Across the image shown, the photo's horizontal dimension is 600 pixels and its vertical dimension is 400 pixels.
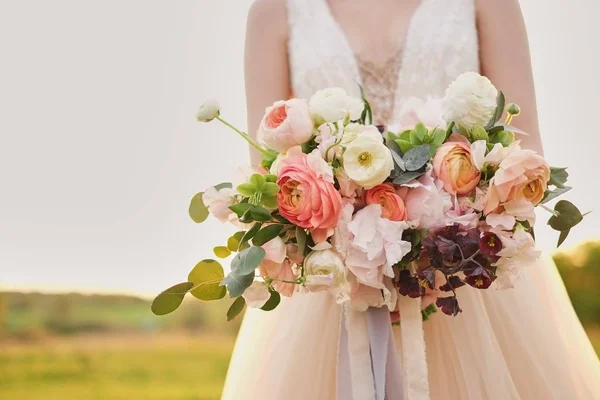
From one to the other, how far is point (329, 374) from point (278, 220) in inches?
14.6

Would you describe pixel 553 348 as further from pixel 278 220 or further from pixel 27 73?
pixel 27 73

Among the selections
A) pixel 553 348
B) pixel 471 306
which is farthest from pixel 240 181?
pixel 553 348

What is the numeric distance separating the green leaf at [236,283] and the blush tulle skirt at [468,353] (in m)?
0.37

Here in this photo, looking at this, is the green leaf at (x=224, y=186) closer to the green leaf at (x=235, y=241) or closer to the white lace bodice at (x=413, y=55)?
the green leaf at (x=235, y=241)

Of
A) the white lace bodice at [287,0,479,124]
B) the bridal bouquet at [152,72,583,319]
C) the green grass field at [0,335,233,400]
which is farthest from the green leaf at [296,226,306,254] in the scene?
the green grass field at [0,335,233,400]

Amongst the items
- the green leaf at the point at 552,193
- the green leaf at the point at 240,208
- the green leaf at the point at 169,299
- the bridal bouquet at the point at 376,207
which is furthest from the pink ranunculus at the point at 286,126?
the green leaf at the point at 552,193

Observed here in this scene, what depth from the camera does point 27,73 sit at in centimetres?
452

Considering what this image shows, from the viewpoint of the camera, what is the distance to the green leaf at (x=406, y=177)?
1029mm

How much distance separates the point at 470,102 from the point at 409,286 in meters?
0.25

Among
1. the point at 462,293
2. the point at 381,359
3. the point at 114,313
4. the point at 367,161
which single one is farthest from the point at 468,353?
the point at 114,313

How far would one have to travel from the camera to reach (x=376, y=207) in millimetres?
1019

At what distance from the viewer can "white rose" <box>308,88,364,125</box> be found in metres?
1.06

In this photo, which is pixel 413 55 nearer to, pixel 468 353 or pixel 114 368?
pixel 468 353

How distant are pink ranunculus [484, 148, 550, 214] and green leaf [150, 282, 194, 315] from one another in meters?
0.39
